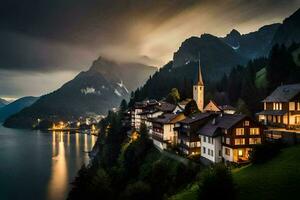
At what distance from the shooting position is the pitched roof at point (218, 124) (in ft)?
173

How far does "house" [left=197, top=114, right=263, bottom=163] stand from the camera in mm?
51406

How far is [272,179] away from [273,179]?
12cm

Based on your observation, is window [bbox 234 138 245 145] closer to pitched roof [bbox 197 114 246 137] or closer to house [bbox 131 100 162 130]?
pitched roof [bbox 197 114 246 137]

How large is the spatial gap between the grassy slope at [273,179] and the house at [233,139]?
11114 mm

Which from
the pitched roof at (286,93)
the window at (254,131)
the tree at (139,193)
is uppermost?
the pitched roof at (286,93)

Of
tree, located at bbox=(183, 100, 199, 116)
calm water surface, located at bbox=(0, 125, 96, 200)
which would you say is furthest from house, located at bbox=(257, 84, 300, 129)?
calm water surface, located at bbox=(0, 125, 96, 200)

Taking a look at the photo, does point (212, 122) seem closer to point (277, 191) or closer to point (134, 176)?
point (134, 176)

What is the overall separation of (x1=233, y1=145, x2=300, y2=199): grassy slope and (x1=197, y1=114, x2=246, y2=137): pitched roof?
13121mm

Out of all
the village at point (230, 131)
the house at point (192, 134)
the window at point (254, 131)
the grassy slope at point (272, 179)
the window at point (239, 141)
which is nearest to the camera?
the grassy slope at point (272, 179)

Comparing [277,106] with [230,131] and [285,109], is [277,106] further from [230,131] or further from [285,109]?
[230,131]

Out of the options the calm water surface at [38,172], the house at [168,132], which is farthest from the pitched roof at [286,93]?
the calm water surface at [38,172]

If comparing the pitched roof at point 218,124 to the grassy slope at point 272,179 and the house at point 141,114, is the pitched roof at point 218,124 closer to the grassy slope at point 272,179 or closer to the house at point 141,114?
the grassy slope at point 272,179

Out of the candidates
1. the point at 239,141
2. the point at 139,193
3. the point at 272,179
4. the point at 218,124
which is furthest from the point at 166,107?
the point at 272,179

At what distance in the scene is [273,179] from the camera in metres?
32.7
